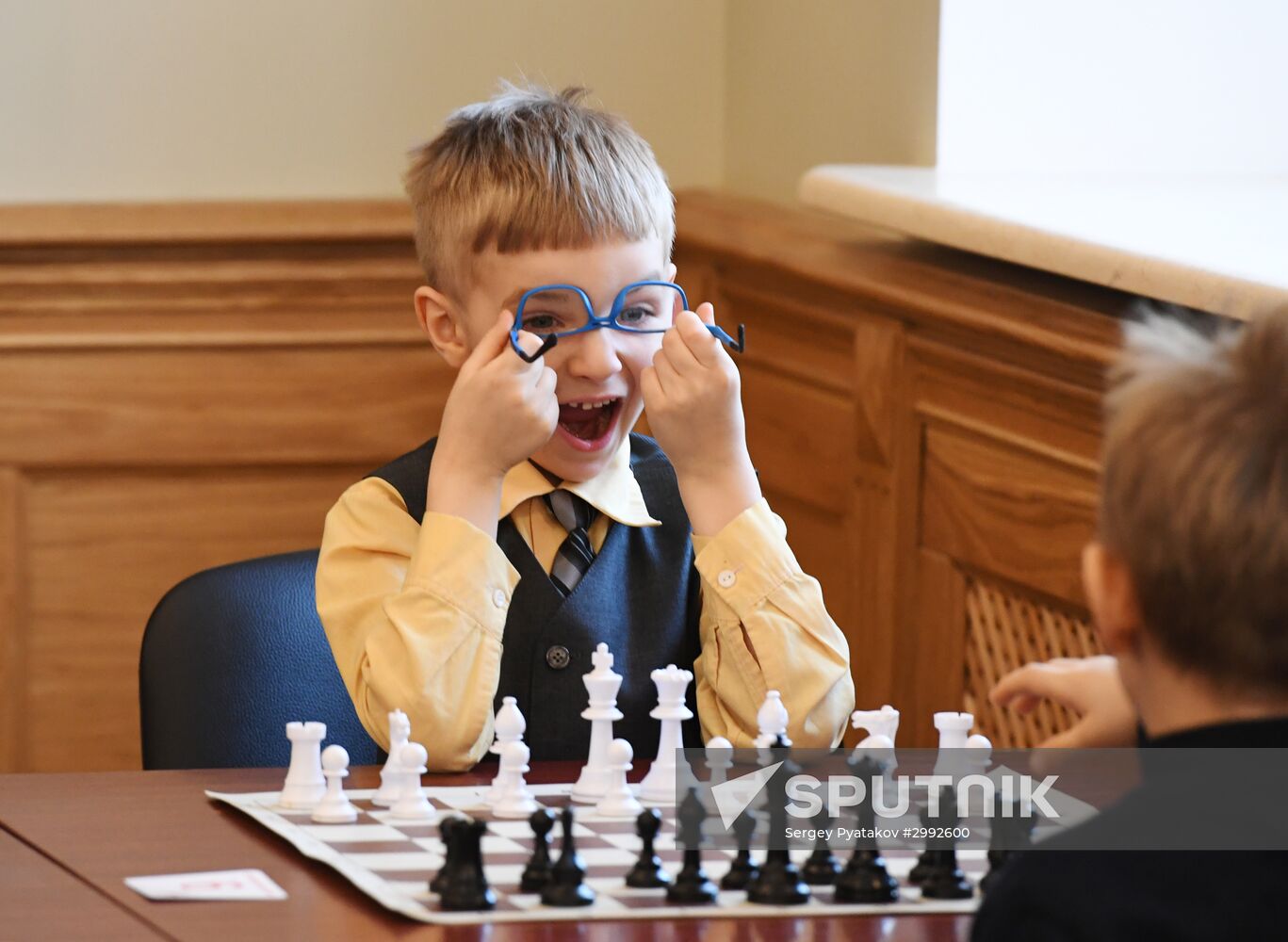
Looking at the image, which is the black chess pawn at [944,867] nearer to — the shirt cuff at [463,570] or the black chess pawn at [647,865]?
the black chess pawn at [647,865]

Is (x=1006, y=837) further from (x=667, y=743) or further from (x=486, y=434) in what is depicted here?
(x=486, y=434)

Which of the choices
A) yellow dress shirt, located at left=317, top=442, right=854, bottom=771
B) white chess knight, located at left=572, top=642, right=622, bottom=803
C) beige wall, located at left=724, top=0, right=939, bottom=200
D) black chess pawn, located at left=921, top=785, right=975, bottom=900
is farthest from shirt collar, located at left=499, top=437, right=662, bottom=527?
beige wall, located at left=724, top=0, right=939, bottom=200

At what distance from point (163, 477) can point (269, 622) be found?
5.42 feet

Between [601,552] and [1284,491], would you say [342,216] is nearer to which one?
[601,552]

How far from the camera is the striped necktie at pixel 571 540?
196 centimetres

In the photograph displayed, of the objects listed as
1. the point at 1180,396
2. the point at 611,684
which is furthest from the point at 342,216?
the point at 1180,396

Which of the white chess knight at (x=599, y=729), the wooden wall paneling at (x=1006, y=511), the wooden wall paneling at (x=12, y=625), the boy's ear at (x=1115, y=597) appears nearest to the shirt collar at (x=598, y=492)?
the white chess knight at (x=599, y=729)

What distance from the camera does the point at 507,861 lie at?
129cm

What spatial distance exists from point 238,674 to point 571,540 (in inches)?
14.7

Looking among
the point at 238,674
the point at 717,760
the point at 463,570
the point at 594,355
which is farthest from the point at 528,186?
the point at 717,760

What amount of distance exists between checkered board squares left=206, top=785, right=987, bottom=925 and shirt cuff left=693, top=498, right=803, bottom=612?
1.23 feet

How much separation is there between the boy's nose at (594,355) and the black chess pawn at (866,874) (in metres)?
0.74

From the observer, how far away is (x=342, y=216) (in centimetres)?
352

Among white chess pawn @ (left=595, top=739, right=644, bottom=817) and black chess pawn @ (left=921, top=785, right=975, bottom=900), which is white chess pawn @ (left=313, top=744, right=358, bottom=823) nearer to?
white chess pawn @ (left=595, top=739, right=644, bottom=817)
